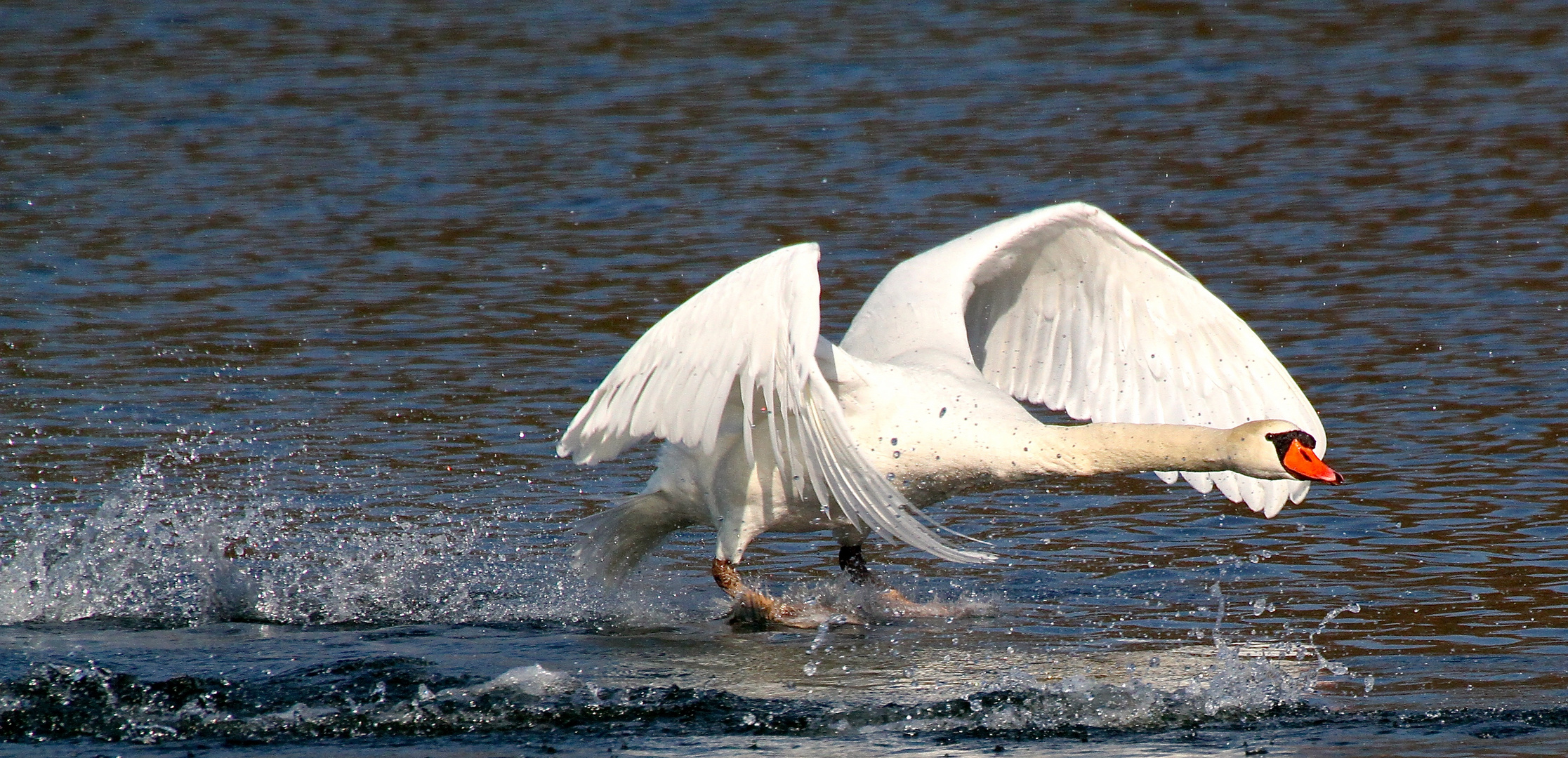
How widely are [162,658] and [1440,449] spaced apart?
5.36 metres

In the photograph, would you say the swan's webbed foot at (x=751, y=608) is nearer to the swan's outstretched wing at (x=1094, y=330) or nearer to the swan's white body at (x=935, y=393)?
the swan's white body at (x=935, y=393)

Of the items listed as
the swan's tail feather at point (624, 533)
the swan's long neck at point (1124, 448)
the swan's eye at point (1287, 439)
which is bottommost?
the swan's tail feather at point (624, 533)

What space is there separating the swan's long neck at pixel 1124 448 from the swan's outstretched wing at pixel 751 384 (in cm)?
67

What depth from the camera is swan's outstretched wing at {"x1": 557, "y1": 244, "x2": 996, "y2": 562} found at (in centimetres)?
639

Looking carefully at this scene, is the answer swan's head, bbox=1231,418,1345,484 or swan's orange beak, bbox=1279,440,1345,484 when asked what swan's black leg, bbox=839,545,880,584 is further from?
swan's orange beak, bbox=1279,440,1345,484

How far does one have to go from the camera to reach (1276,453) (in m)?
6.44

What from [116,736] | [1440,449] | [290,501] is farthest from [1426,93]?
[116,736]

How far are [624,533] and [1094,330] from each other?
79.2 inches

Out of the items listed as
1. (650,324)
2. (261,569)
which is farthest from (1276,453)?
(650,324)

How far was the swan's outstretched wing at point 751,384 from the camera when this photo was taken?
639 centimetres

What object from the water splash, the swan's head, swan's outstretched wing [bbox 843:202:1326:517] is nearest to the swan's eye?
the swan's head

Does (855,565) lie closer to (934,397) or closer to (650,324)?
(934,397)

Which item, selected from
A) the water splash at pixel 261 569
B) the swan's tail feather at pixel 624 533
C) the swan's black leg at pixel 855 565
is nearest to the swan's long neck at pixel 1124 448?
the swan's black leg at pixel 855 565

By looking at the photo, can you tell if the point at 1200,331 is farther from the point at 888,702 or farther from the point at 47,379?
the point at 47,379
